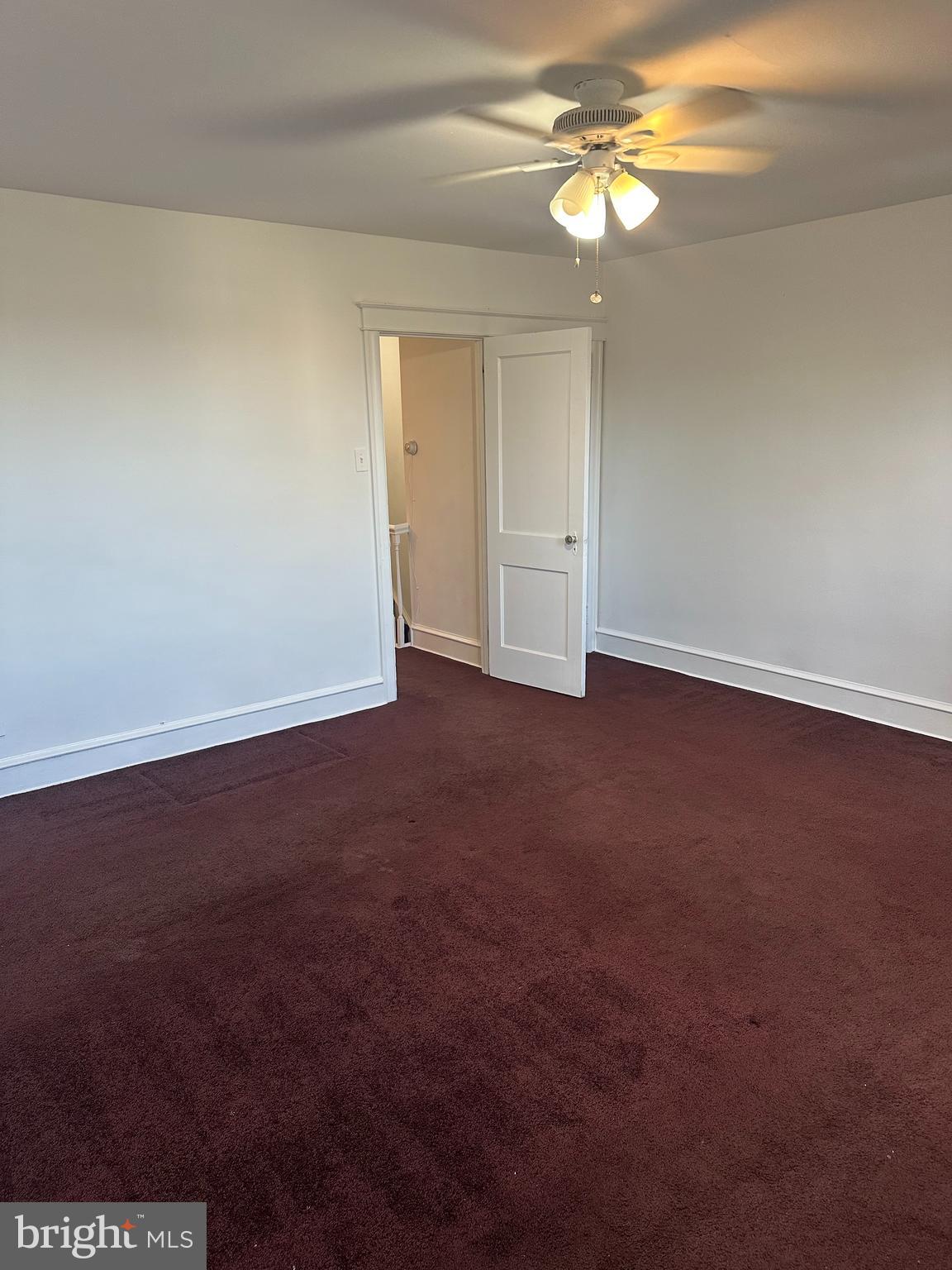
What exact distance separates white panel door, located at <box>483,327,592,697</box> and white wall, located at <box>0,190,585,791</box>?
557mm

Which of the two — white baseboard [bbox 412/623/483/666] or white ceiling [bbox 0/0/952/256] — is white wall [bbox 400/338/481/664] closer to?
white baseboard [bbox 412/623/483/666]

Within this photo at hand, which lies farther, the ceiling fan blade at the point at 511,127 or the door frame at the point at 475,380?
the door frame at the point at 475,380

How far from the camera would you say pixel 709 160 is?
2920mm

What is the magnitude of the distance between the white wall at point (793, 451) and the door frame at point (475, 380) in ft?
0.39

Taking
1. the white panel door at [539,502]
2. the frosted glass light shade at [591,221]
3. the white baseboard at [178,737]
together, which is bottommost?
the white baseboard at [178,737]

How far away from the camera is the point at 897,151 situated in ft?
9.52

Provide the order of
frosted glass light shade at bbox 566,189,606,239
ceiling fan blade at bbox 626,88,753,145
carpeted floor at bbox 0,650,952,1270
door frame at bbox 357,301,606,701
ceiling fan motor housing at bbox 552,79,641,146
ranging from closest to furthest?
carpeted floor at bbox 0,650,952,1270 < ceiling fan motor housing at bbox 552,79,641,146 < ceiling fan blade at bbox 626,88,753,145 < frosted glass light shade at bbox 566,189,606,239 < door frame at bbox 357,301,606,701

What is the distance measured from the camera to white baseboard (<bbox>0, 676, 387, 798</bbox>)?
354cm

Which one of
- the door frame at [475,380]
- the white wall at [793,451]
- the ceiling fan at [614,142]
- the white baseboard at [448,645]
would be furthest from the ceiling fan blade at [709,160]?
the white baseboard at [448,645]

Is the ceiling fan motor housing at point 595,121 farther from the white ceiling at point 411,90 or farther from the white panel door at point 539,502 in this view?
the white panel door at point 539,502

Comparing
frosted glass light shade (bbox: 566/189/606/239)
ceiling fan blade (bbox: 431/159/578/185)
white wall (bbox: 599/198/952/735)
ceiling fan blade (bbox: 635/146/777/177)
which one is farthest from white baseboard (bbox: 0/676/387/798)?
ceiling fan blade (bbox: 635/146/777/177)

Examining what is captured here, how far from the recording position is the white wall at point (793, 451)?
375cm

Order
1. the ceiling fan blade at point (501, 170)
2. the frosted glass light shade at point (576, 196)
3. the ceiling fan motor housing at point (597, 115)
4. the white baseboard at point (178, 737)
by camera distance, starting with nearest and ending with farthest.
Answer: the ceiling fan motor housing at point (597, 115)
the frosted glass light shade at point (576, 196)
the ceiling fan blade at point (501, 170)
the white baseboard at point (178, 737)

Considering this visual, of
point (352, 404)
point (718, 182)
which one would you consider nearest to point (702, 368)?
point (718, 182)
